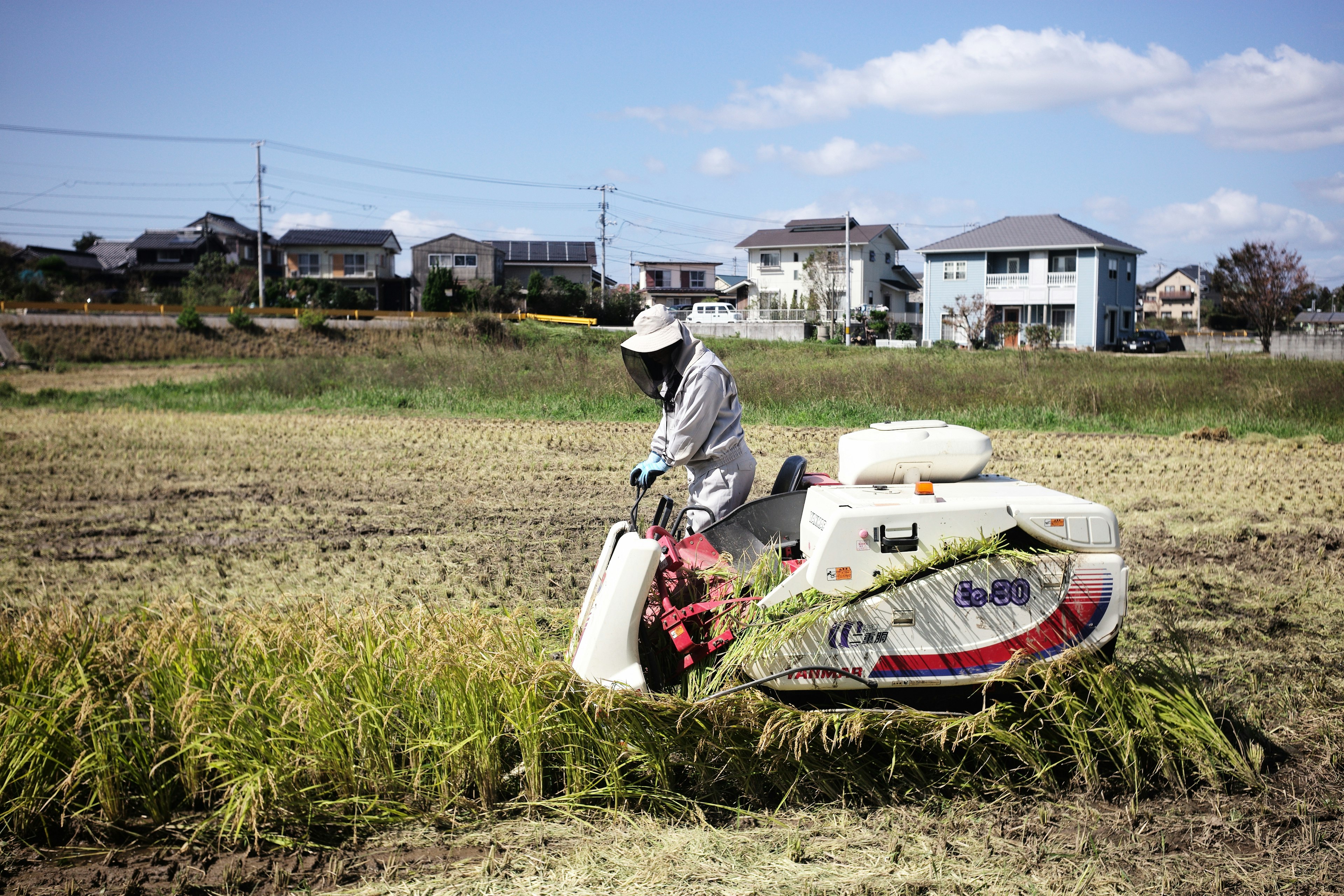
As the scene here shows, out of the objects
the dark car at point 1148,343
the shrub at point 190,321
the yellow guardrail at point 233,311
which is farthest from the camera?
the dark car at point 1148,343

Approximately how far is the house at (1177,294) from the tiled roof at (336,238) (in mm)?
71659

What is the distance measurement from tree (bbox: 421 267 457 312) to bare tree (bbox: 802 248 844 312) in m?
18.8

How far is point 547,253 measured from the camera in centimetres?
6600

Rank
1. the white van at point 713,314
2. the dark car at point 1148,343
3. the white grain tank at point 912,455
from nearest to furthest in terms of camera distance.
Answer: the white grain tank at point 912,455, the dark car at point 1148,343, the white van at point 713,314

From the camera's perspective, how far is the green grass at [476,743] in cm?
338

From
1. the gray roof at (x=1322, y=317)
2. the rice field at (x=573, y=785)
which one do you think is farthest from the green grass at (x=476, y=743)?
the gray roof at (x=1322, y=317)

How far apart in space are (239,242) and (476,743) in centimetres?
7792

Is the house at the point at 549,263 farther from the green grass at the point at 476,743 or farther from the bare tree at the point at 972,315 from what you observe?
the green grass at the point at 476,743

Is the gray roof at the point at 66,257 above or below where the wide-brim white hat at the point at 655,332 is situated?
above

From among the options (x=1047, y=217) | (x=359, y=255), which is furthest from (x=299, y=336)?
(x=1047, y=217)

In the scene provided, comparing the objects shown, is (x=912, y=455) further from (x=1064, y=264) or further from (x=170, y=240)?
(x=170, y=240)

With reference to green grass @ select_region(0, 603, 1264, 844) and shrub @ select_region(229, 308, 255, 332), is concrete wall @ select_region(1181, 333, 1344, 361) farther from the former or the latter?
shrub @ select_region(229, 308, 255, 332)

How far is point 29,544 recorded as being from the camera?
7.61 metres

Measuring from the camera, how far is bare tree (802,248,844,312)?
51.3 meters
